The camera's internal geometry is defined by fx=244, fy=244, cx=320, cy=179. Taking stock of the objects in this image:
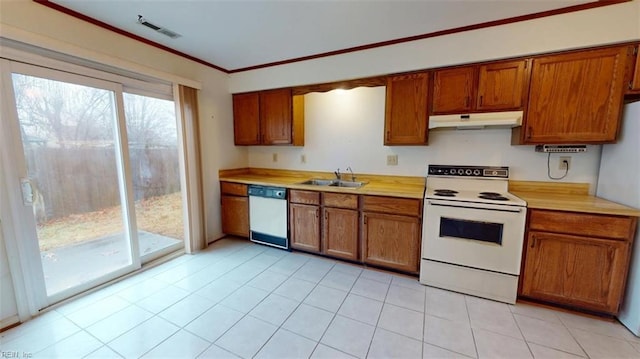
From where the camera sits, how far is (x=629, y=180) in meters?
1.89

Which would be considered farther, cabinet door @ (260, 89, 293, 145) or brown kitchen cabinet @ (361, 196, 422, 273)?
cabinet door @ (260, 89, 293, 145)

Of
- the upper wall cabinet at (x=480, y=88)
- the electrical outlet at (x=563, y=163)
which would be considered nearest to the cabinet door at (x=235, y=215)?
the upper wall cabinet at (x=480, y=88)

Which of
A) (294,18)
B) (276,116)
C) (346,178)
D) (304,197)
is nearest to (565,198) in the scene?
(346,178)

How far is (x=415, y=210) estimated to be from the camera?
2.43 metres

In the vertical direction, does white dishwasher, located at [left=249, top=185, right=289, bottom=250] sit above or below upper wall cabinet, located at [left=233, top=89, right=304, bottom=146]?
below

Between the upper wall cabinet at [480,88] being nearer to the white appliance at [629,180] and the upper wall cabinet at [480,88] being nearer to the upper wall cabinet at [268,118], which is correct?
the white appliance at [629,180]

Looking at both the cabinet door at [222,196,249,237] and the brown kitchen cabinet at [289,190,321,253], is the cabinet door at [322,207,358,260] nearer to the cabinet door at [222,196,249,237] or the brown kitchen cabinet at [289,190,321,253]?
the brown kitchen cabinet at [289,190,321,253]

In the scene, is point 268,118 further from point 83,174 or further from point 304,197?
point 83,174

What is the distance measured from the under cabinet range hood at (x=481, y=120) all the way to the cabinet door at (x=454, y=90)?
0.24 feet

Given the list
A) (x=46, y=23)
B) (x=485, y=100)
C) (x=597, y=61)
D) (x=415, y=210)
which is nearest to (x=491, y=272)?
(x=415, y=210)

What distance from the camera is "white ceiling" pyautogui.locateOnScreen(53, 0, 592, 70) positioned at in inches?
75.3

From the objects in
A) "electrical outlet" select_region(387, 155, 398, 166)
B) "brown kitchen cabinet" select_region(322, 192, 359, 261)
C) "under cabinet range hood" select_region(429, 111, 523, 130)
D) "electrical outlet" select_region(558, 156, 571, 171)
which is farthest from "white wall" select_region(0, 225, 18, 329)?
"electrical outlet" select_region(558, 156, 571, 171)

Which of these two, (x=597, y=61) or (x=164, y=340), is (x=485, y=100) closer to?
(x=597, y=61)

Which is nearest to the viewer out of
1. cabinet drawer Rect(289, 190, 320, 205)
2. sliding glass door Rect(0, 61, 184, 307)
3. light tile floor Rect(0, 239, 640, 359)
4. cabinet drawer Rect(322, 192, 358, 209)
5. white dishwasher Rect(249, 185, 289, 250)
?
light tile floor Rect(0, 239, 640, 359)
